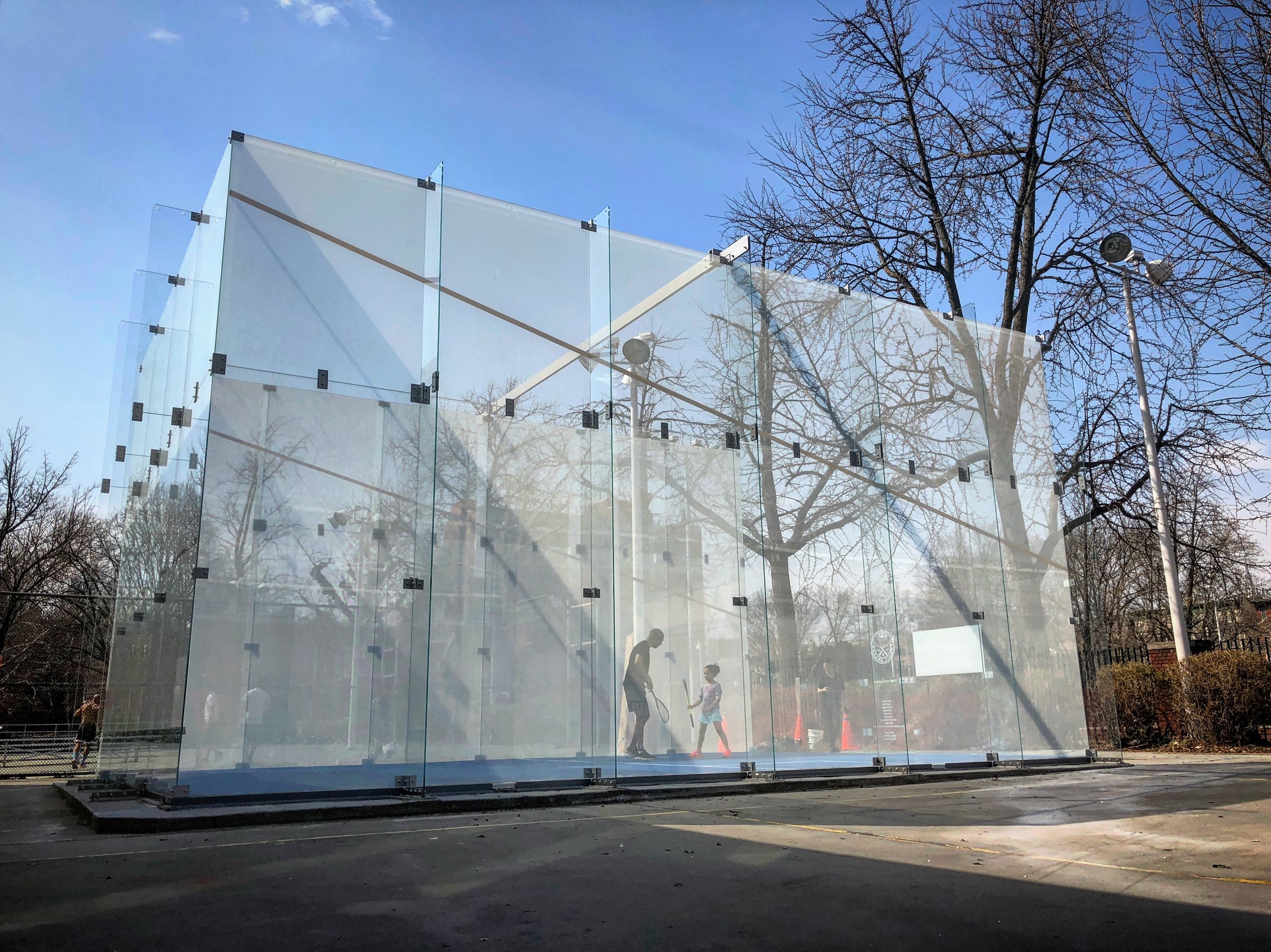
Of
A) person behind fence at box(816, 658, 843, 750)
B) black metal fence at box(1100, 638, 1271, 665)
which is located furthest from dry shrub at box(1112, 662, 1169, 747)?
person behind fence at box(816, 658, 843, 750)

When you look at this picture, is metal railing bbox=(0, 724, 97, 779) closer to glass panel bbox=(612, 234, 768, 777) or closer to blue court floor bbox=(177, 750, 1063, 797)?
blue court floor bbox=(177, 750, 1063, 797)

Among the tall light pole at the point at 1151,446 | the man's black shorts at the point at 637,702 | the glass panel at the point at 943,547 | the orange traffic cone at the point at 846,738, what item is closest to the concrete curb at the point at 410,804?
the orange traffic cone at the point at 846,738

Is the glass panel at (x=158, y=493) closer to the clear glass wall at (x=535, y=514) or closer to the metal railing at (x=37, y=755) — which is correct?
the clear glass wall at (x=535, y=514)

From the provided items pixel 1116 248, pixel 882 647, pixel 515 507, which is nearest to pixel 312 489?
pixel 515 507

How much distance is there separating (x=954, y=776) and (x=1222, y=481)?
7151mm

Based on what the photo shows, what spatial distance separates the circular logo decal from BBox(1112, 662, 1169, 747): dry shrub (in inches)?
208

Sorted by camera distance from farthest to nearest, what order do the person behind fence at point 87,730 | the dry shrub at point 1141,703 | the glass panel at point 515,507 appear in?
the dry shrub at point 1141,703, the person behind fence at point 87,730, the glass panel at point 515,507

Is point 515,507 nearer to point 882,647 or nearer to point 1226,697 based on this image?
point 882,647

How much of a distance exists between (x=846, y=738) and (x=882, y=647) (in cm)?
112

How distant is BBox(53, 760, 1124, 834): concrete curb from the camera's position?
19.4 feet

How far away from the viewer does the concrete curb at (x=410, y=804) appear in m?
5.91

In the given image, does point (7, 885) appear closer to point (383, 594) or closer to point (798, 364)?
point (383, 594)

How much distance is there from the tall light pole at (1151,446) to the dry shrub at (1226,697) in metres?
0.56

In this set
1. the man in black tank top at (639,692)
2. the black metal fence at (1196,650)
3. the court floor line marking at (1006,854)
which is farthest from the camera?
the black metal fence at (1196,650)
